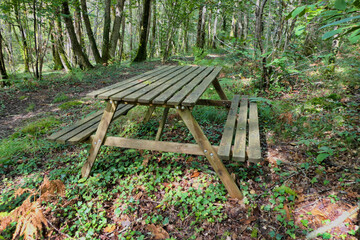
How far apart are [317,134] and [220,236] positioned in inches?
83.9

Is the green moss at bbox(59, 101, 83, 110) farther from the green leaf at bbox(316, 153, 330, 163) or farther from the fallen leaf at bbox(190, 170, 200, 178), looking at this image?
the green leaf at bbox(316, 153, 330, 163)

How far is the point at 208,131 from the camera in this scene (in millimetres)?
3496

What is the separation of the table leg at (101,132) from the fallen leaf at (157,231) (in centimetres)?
111

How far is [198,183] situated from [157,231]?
720 millimetres

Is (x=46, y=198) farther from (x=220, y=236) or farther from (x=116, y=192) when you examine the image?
(x=220, y=236)

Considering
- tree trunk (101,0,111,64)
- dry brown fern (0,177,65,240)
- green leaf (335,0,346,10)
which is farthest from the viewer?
tree trunk (101,0,111,64)

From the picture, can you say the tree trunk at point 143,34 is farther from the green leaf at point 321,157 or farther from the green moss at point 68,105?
the green leaf at point 321,157

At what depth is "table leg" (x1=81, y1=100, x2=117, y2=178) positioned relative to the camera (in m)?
2.31

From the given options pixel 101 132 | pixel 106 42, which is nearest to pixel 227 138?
pixel 101 132

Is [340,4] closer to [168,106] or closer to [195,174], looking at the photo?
[168,106]

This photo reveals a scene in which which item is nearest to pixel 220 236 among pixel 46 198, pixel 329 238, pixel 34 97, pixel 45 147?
pixel 329 238

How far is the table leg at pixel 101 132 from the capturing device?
91.0 inches

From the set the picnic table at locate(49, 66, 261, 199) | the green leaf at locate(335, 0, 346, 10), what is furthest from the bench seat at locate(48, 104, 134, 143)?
the green leaf at locate(335, 0, 346, 10)

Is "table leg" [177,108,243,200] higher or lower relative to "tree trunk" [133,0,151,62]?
lower
